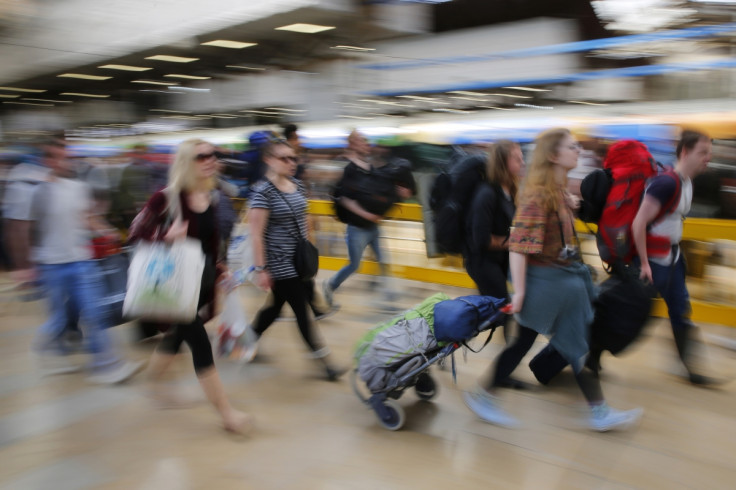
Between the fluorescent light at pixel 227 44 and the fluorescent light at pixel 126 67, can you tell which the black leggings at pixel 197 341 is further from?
the fluorescent light at pixel 126 67

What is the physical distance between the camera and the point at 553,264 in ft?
10.3

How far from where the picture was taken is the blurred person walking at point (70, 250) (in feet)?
13.5

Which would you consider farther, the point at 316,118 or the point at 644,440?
the point at 316,118

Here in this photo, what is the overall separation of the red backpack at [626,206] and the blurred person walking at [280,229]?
77.9 inches

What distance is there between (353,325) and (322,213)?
3065mm

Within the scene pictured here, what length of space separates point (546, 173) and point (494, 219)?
0.69 meters

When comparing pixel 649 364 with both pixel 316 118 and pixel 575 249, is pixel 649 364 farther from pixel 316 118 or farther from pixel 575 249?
pixel 316 118

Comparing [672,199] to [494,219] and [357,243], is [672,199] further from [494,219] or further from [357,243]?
[357,243]

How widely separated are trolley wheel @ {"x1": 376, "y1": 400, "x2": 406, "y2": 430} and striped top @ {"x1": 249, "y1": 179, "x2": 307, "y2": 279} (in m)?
1.09

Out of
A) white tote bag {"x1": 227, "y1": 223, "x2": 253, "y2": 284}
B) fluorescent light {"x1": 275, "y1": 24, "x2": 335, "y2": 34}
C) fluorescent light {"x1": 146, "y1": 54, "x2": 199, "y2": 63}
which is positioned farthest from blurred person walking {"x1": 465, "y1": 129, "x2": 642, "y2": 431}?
fluorescent light {"x1": 146, "y1": 54, "x2": 199, "y2": 63}

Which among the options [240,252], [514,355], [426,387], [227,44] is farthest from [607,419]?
[227,44]

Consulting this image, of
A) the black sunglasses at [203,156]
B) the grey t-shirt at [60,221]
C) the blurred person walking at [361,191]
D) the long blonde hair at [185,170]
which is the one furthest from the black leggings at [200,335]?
the blurred person walking at [361,191]

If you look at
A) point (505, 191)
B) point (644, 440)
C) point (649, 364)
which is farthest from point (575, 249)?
point (649, 364)

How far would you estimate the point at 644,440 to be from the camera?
3246mm
